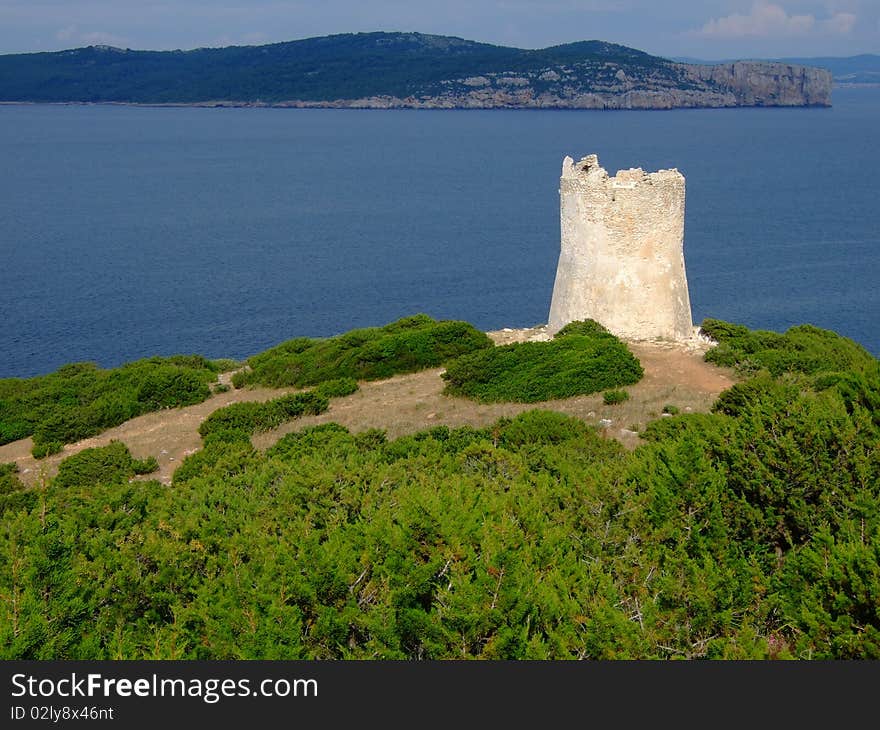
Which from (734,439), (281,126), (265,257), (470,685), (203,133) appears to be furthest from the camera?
(281,126)

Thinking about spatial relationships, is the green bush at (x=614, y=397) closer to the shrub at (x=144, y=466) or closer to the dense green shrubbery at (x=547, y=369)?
the dense green shrubbery at (x=547, y=369)

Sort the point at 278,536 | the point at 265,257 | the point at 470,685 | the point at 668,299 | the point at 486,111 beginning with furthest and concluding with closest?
the point at 486,111 < the point at 265,257 < the point at 668,299 < the point at 278,536 < the point at 470,685

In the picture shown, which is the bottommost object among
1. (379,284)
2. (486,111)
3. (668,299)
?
(379,284)

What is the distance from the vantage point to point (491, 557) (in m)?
8.46

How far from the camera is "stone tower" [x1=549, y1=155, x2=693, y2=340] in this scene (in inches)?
902

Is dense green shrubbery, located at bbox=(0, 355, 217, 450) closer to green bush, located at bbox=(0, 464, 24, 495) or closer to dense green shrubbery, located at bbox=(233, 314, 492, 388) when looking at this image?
green bush, located at bbox=(0, 464, 24, 495)

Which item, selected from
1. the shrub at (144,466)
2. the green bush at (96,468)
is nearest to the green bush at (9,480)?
the green bush at (96,468)

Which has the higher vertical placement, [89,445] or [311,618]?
[311,618]

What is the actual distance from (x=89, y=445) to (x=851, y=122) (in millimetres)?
171852

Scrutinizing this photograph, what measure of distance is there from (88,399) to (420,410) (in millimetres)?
9928

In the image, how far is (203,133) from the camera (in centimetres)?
14562

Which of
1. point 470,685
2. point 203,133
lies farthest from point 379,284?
point 203,133

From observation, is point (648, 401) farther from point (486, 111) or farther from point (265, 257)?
point (486, 111)

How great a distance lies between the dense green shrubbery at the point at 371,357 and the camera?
25156 millimetres
